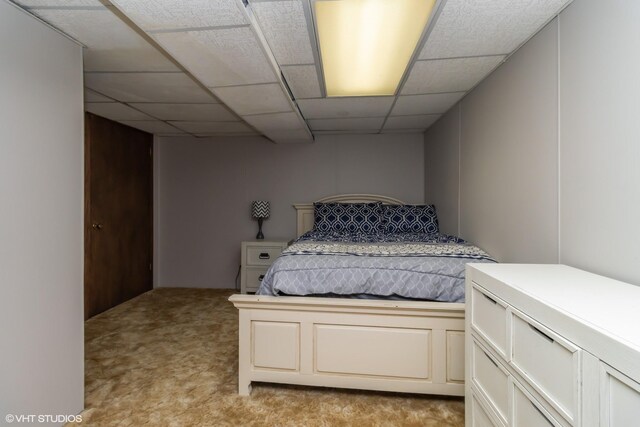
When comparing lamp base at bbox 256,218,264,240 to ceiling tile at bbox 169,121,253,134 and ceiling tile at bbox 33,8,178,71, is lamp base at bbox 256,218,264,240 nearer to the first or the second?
ceiling tile at bbox 169,121,253,134

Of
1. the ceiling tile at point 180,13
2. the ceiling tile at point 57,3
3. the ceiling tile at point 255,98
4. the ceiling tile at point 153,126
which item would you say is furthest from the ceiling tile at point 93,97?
the ceiling tile at point 180,13

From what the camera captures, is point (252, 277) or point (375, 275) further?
point (252, 277)

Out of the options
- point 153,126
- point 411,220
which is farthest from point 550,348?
point 153,126

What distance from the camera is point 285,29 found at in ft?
5.17

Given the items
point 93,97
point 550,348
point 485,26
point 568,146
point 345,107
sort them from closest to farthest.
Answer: point 550,348 → point 568,146 → point 485,26 → point 93,97 → point 345,107

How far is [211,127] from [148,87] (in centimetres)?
125

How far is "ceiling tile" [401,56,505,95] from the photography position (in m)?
1.92

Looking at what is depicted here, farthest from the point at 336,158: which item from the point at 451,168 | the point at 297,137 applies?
the point at 451,168

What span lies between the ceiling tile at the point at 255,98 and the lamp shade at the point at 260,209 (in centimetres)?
142

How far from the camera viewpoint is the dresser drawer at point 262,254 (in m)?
3.70

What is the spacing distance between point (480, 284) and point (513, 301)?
23 cm

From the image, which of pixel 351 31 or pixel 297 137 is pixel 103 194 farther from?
pixel 351 31

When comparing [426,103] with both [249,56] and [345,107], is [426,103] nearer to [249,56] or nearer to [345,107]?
[345,107]

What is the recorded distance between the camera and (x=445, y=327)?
1.63m
